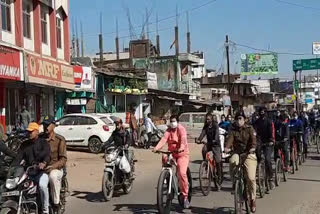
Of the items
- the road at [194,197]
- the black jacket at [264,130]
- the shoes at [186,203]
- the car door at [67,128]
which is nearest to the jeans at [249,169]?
the road at [194,197]

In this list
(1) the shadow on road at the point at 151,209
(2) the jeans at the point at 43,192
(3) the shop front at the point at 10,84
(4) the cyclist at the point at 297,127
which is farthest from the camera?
(3) the shop front at the point at 10,84

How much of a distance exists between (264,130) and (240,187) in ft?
11.2

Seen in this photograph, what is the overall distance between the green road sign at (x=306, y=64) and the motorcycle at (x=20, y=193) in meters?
37.4

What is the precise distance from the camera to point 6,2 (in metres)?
20.5

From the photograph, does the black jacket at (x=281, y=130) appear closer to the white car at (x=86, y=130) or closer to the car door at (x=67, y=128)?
the white car at (x=86, y=130)

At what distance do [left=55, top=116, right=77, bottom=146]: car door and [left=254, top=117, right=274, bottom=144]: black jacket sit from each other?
12007 millimetres

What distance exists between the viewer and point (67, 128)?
2256 centimetres

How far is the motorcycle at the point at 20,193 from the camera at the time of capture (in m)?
6.77

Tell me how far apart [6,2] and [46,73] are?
338 cm

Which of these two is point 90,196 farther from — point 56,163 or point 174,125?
point 56,163

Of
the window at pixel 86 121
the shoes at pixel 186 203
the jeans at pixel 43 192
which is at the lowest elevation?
the shoes at pixel 186 203

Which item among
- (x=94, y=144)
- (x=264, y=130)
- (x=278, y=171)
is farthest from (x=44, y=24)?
(x=264, y=130)

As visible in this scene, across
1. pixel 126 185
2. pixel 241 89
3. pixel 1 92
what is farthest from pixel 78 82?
pixel 241 89

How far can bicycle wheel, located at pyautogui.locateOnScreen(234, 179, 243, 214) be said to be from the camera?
28.2 ft
